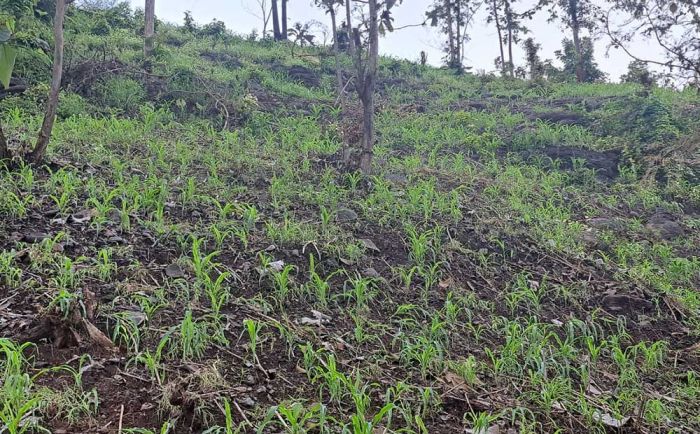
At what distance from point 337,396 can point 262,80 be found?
34.0ft

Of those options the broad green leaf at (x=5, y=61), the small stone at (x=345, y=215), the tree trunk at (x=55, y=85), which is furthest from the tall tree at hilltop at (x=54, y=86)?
the small stone at (x=345, y=215)

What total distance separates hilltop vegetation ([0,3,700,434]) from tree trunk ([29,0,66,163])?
0.62ft

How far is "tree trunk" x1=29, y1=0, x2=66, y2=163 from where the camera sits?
14.9ft

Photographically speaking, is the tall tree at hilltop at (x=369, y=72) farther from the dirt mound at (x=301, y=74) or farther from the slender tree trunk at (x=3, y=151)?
the dirt mound at (x=301, y=74)

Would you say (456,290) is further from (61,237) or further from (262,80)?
(262,80)

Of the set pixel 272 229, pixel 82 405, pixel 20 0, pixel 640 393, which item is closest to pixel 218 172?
pixel 272 229

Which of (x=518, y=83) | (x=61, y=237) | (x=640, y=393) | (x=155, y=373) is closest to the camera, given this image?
(x=155, y=373)

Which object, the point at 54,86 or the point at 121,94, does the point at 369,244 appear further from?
the point at 121,94

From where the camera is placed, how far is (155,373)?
96.3 inches

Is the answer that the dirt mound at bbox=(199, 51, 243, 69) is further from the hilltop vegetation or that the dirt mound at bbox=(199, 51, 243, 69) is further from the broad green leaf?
the broad green leaf

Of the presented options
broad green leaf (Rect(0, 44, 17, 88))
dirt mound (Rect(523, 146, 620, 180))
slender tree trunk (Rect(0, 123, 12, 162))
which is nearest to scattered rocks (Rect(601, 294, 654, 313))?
dirt mound (Rect(523, 146, 620, 180))

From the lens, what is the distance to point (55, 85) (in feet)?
15.3

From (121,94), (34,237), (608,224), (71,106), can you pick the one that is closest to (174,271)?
(34,237)

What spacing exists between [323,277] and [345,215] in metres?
1.31
